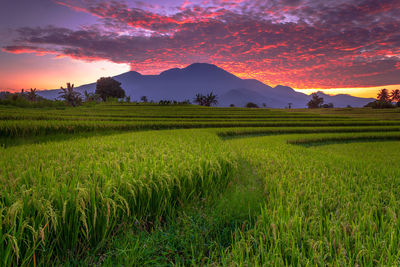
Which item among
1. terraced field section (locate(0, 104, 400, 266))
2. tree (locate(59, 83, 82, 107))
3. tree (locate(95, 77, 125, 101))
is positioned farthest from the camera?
tree (locate(95, 77, 125, 101))

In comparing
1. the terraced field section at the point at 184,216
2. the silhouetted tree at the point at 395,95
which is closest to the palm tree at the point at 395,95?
the silhouetted tree at the point at 395,95

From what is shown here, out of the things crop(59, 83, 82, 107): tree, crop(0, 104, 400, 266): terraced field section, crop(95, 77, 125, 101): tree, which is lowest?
crop(0, 104, 400, 266): terraced field section

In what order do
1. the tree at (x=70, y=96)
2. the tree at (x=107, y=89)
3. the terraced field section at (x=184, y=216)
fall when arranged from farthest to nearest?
the tree at (x=107, y=89) → the tree at (x=70, y=96) → the terraced field section at (x=184, y=216)

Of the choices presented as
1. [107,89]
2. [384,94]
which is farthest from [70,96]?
[384,94]

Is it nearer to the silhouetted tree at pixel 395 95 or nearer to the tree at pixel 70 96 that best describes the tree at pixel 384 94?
the silhouetted tree at pixel 395 95

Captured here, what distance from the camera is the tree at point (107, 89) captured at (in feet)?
225

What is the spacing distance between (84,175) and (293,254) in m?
2.91

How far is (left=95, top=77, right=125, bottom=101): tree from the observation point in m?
68.6

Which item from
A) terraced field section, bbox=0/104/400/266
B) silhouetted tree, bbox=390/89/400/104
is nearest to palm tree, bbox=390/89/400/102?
silhouetted tree, bbox=390/89/400/104

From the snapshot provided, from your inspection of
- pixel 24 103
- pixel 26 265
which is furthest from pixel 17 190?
pixel 24 103

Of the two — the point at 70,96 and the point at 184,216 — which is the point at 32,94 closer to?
the point at 70,96

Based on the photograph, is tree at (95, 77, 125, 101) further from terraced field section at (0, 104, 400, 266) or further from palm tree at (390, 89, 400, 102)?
palm tree at (390, 89, 400, 102)

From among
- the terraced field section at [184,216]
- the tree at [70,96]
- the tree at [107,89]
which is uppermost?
the tree at [107,89]

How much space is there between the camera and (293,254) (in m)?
1.86
